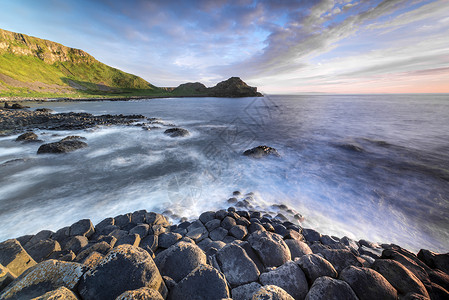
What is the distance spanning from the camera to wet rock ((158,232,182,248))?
3.93 meters

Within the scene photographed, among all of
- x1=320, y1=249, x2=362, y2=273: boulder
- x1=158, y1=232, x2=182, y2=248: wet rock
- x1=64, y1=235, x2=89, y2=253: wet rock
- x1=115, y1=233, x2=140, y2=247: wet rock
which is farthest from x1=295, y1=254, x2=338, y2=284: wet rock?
x1=64, y1=235, x2=89, y2=253: wet rock

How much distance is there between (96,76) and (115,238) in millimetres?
184619

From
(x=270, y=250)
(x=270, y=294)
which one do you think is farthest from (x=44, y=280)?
(x=270, y=250)

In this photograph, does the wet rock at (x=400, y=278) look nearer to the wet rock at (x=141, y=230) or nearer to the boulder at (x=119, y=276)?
the boulder at (x=119, y=276)

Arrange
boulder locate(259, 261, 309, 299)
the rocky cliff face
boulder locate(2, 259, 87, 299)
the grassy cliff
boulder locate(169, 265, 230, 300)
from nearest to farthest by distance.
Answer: boulder locate(2, 259, 87, 299) < boulder locate(169, 265, 230, 300) < boulder locate(259, 261, 309, 299) < the grassy cliff < the rocky cliff face

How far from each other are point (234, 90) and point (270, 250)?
5942 inches

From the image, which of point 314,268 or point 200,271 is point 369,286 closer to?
point 314,268

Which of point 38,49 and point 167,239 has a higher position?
point 38,49

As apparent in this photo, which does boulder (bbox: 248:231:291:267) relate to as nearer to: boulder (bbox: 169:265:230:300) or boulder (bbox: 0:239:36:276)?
boulder (bbox: 169:265:230:300)

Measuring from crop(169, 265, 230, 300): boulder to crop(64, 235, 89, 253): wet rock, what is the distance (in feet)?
10.1

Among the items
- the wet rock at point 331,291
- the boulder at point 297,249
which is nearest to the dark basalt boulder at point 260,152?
the boulder at point 297,249

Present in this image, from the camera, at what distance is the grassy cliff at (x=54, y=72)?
78.8 metres

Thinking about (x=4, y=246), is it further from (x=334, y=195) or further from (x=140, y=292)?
(x=334, y=195)

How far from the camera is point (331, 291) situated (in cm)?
212
